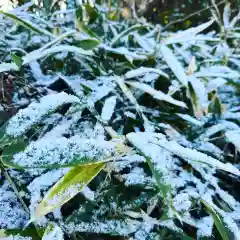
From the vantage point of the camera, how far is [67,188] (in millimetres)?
431

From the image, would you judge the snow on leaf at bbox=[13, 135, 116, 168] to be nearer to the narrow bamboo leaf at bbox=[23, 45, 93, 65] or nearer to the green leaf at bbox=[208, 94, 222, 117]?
the narrow bamboo leaf at bbox=[23, 45, 93, 65]

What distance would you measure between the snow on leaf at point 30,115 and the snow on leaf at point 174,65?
0.28 meters

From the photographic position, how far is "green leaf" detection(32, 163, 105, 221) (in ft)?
1.37

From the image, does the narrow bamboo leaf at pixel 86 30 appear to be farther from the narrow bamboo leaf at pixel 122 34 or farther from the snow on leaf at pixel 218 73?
the snow on leaf at pixel 218 73

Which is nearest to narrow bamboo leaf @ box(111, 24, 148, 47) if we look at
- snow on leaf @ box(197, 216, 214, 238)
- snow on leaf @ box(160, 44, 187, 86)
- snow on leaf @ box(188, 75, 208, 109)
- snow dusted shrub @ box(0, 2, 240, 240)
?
snow dusted shrub @ box(0, 2, 240, 240)

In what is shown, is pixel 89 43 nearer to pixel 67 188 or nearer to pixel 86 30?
pixel 86 30

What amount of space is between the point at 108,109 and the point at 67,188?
24 cm

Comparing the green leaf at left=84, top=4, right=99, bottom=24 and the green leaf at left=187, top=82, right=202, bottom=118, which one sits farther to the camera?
the green leaf at left=84, top=4, right=99, bottom=24

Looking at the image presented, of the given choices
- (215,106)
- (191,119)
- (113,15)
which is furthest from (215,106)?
(113,15)

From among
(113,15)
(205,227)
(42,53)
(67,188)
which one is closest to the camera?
(67,188)

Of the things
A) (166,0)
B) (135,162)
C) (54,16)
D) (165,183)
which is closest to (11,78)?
(135,162)

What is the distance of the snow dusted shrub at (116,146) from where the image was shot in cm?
44

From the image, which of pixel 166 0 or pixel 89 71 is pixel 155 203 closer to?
Result: pixel 89 71

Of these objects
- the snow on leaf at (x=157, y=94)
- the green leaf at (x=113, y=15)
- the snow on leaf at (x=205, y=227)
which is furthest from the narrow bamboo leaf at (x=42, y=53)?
the green leaf at (x=113, y=15)
